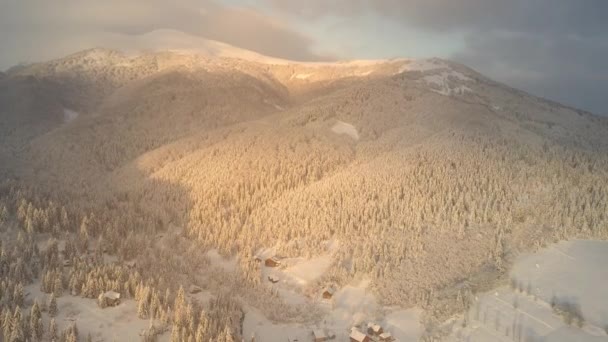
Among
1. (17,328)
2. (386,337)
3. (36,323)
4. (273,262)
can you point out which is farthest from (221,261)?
(17,328)

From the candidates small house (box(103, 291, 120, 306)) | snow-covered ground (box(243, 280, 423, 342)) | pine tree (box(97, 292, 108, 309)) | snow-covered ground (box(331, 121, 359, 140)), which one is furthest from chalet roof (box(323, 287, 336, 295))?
snow-covered ground (box(331, 121, 359, 140))

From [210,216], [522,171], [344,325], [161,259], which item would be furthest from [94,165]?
[522,171]

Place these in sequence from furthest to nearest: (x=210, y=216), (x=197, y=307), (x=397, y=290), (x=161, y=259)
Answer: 1. (x=210, y=216)
2. (x=161, y=259)
3. (x=397, y=290)
4. (x=197, y=307)

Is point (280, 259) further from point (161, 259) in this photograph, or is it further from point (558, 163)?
point (558, 163)

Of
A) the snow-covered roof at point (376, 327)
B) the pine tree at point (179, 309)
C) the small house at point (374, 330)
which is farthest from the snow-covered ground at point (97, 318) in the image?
the snow-covered roof at point (376, 327)

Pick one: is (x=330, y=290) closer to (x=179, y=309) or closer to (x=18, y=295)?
(x=179, y=309)

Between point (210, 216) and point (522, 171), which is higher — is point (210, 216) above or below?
below

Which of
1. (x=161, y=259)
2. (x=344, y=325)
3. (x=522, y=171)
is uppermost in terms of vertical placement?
(x=522, y=171)
